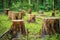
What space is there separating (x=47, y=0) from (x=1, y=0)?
7121mm

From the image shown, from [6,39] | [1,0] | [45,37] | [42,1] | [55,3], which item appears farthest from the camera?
[42,1]

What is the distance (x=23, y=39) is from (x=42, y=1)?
2408 cm

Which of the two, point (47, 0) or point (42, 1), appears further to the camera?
point (42, 1)

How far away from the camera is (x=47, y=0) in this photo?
2916cm

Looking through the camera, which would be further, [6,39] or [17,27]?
[17,27]

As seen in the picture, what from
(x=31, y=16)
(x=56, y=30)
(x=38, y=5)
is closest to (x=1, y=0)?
(x=38, y=5)

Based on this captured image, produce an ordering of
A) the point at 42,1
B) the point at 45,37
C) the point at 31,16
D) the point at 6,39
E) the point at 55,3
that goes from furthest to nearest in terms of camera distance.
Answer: the point at 42,1, the point at 55,3, the point at 31,16, the point at 45,37, the point at 6,39

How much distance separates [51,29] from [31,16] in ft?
14.3

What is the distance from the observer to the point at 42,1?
102 feet

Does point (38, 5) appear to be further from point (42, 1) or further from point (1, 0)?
point (1, 0)

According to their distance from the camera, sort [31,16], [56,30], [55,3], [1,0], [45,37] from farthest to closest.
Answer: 1. [55,3]
2. [1,0]
3. [31,16]
4. [56,30]
5. [45,37]

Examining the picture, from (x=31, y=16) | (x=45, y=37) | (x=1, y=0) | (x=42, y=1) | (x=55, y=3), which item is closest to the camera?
(x=45, y=37)

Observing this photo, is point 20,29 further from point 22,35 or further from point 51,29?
point 51,29

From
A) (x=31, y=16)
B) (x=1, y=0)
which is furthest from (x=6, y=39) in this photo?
(x=1, y=0)
